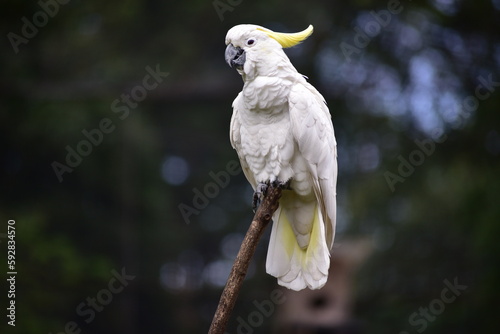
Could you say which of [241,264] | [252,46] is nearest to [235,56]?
[252,46]

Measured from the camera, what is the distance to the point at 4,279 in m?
6.48

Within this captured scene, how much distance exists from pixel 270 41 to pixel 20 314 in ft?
15.8

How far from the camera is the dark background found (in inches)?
266

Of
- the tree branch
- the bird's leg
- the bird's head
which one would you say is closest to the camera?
the tree branch

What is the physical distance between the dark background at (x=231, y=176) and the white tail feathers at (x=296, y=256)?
3.78 m

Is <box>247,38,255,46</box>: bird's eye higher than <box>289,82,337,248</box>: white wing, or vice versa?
<box>247,38,255,46</box>: bird's eye

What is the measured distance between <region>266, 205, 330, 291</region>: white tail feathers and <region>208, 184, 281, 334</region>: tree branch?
0.57ft

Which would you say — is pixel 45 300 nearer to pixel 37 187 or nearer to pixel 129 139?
pixel 37 187

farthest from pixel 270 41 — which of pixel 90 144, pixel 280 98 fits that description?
pixel 90 144

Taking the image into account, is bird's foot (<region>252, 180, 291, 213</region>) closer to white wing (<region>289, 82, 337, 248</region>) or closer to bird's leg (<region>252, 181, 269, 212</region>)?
bird's leg (<region>252, 181, 269, 212</region>)

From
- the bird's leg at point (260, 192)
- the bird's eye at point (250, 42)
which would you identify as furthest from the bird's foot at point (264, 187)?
Result: the bird's eye at point (250, 42)

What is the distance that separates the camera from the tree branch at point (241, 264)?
8.57ft

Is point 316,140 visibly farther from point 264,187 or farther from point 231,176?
point 231,176

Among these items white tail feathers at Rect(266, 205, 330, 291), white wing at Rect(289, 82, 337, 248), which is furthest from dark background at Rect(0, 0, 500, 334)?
white wing at Rect(289, 82, 337, 248)
